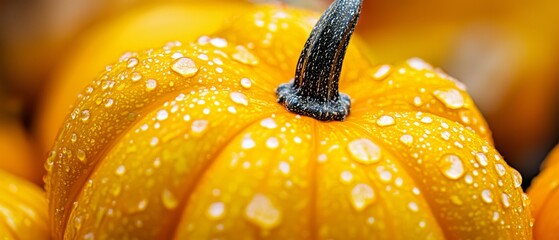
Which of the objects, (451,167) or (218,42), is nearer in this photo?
(451,167)

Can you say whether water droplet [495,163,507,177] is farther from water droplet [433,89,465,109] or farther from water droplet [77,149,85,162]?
water droplet [77,149,85,162]

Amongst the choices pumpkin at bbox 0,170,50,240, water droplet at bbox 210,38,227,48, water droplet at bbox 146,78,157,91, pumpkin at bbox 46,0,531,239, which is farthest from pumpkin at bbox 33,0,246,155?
water droplet at bbox 146,78,157,91

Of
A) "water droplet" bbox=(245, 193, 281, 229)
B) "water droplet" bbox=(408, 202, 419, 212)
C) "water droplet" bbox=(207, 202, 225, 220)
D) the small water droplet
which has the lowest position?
"water droplet" bbox=(207, 202, 225, 220)

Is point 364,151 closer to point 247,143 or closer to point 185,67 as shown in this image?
point 247,143

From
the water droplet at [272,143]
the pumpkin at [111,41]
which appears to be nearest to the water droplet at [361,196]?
the water droplet at [272,143]

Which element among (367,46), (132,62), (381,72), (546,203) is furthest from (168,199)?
(367,46)

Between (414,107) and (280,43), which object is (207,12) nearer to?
(280,43)

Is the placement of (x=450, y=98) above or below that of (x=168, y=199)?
above

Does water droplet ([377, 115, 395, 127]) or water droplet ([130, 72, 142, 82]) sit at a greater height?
water droplet ([377, 115, 395, 127])

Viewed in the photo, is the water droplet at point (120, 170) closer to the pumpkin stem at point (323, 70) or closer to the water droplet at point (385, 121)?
the pumpkin stem at point (323, 70)
